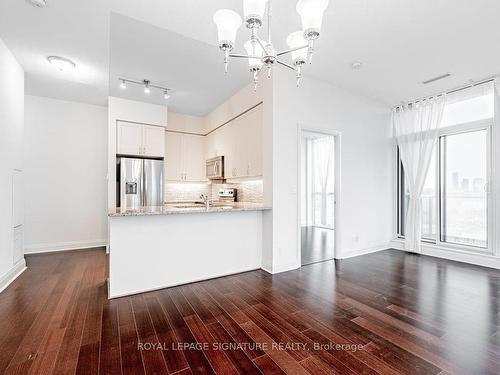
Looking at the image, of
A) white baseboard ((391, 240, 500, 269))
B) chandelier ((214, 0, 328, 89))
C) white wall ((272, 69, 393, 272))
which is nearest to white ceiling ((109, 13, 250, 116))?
white wall ((272, 69, 393, 272))

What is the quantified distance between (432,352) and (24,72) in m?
6.24

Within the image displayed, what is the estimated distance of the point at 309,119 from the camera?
3.91 m

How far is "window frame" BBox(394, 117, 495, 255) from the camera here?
3930 millimetres

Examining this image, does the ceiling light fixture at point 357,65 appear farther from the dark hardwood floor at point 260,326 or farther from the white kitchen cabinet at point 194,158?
the white kitchen cabinet at point 194,158

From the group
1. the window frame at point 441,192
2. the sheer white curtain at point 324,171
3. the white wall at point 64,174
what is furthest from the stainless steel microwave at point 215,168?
the window frame at point 441,192

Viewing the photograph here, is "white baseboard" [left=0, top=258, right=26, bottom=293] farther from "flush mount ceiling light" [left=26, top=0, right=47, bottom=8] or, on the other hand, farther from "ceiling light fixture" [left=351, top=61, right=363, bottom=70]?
"ceiling light fixture" [left=351, top=61, right=363, bottom=70]

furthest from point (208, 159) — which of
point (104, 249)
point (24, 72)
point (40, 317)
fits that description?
point (40, 317)

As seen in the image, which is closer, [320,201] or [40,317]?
[40,317]

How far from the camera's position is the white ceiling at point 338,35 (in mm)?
2398

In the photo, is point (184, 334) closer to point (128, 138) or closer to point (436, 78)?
point (128, 138)

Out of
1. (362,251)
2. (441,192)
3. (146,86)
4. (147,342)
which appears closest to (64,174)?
(146,86)

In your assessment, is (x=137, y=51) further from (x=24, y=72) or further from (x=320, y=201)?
(x=320, y=201)

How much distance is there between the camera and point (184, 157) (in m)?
5.81

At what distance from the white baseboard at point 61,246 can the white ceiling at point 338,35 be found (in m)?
3.11
